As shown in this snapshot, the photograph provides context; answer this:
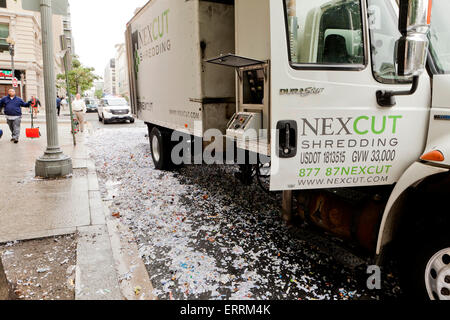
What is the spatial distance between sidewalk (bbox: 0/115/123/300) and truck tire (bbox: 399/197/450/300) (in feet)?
8.30

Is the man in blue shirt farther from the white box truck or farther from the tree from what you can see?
the tree

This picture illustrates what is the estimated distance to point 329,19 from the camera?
2914 mm

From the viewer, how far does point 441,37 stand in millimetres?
2602

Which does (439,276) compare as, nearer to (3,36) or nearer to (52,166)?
(52,166)

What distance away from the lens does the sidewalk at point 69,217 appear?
3.31 m

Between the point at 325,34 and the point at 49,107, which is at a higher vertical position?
the point at 325,34

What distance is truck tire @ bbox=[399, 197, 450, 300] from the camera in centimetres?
241

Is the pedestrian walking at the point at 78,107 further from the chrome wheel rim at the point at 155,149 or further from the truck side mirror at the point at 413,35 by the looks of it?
the truck side mirror at the point at 413,35

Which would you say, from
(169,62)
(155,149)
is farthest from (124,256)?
(155,149)

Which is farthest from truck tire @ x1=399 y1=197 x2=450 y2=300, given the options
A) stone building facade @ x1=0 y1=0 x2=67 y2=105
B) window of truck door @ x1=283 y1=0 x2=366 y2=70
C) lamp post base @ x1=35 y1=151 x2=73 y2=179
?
stone building facade @ x1=0 y1=0 x2=67 y2=105

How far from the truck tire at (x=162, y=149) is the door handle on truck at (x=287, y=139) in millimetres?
5495

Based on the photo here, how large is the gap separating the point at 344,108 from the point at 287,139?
0.55 meters
